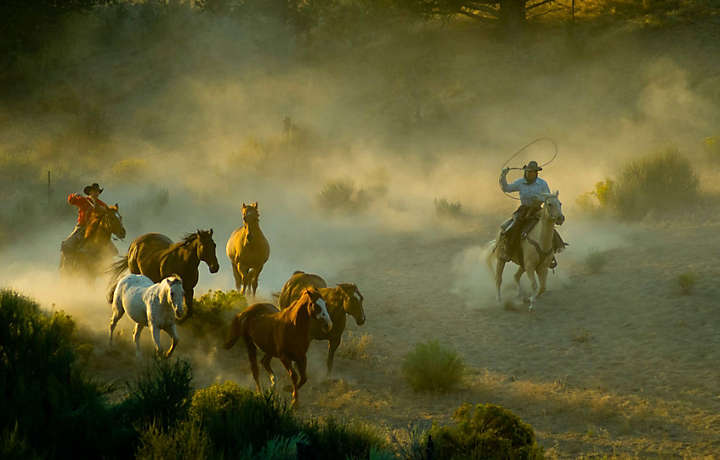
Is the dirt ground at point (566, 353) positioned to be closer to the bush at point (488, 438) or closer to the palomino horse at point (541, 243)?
the palomino horse at point (541, 243)

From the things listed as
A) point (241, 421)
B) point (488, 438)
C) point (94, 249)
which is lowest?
point (488, 438)

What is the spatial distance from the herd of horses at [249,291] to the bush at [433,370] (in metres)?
1.18

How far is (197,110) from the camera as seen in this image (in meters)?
41.2

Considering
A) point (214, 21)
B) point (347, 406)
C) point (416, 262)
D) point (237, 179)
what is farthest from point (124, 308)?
point (214, 21)

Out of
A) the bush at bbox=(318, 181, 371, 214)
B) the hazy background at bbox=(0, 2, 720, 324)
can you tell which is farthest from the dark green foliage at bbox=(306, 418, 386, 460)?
the bush at bbox=(318, 181, 371, 214)

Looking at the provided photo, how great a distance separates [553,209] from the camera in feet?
43.5

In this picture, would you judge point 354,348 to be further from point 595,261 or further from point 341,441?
point 595,261

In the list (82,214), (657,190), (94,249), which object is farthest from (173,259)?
(657,190)

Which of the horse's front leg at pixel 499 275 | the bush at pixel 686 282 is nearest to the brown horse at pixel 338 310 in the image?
the horse's front leg at pixel 499 275

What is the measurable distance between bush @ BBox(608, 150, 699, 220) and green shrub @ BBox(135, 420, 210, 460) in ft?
57.7

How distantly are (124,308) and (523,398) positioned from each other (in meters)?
5.99

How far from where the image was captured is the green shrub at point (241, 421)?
638cm

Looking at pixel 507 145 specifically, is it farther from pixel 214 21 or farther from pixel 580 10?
pixel 214 21

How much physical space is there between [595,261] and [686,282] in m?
2.80
